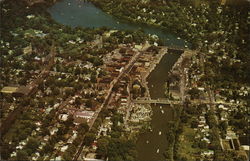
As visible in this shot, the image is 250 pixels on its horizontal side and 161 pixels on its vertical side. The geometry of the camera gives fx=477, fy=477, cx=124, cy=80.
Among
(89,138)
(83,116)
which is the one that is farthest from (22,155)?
(83,116)

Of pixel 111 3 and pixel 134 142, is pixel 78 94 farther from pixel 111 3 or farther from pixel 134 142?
pixel 111 3

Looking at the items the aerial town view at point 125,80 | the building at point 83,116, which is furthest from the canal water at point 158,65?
the building at point 83,116

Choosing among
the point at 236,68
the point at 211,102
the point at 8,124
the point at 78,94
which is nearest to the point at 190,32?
the point at 236,68

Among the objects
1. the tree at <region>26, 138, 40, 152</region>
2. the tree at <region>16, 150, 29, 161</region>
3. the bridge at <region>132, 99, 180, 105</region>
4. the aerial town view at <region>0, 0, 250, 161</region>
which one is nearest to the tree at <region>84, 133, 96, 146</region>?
the aerial town view at <region>0, 0, 250, 161</region>

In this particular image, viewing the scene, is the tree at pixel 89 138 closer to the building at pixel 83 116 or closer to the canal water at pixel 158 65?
the building at pixel 83 116

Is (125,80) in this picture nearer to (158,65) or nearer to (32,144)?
(158,65)

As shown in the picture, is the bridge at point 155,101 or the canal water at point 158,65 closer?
the canal water at point 158,65
